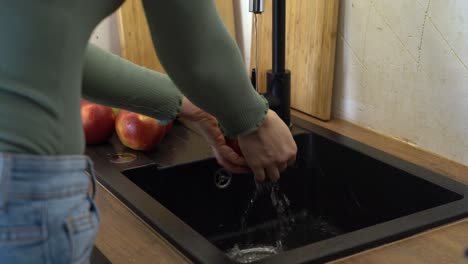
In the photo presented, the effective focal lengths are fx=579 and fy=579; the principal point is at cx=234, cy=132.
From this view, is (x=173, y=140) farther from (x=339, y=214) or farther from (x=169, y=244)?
(x=169, y=244)

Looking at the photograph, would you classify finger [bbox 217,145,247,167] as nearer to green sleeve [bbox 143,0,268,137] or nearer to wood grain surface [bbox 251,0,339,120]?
green sleeve [bbox 143,0,268,137]

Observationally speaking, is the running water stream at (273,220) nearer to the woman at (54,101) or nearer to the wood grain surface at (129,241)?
the wood grain surface at (129,241)

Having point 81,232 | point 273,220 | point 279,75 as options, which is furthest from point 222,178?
point 81,232

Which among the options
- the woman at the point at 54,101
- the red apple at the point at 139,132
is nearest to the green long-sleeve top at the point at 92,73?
the woman at the point at 54,101

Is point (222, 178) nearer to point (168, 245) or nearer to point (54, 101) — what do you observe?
point (168, 245)

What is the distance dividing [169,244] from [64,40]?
32cm

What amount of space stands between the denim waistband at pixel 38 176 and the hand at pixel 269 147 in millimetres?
284

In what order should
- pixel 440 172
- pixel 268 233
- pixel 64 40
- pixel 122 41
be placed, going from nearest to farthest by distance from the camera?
pixel 64 40, pixel 440 172, pixel 268 233, pixel 122 41

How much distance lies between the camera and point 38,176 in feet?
1.38

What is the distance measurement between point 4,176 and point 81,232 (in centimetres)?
7

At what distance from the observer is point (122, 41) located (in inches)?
50.1

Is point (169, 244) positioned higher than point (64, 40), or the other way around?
point (64, 40)

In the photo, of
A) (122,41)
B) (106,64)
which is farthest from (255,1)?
(106,64)

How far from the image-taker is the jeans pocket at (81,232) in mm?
438
